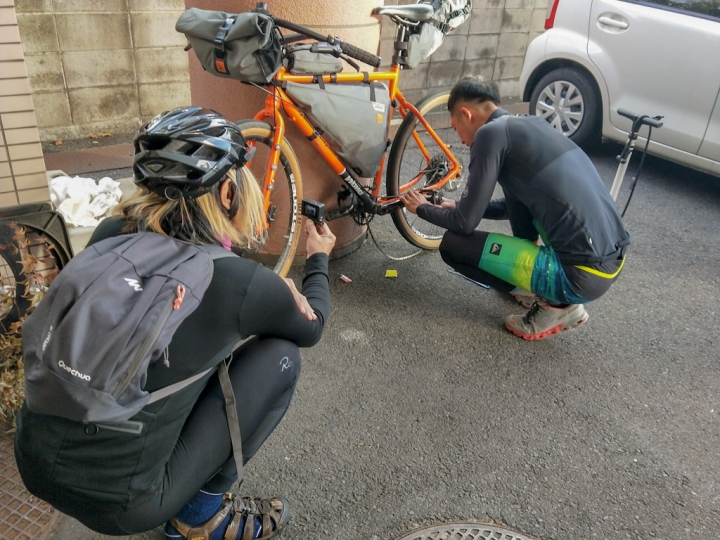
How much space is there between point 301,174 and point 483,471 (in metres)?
1.86

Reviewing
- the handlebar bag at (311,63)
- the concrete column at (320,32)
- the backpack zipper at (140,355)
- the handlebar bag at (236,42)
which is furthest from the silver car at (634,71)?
the backpack zipper at (140,355)

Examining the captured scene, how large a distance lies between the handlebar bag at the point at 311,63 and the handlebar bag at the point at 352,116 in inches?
2.7

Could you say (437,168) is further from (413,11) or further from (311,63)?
(311,63)

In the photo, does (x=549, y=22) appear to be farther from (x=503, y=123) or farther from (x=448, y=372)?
(x=448, y=372)

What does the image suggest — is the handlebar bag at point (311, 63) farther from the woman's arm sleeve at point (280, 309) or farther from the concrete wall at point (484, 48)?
the concrete wall at point (484, 48)

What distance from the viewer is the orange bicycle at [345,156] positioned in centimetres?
309

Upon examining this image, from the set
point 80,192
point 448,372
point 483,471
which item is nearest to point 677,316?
point 448,372

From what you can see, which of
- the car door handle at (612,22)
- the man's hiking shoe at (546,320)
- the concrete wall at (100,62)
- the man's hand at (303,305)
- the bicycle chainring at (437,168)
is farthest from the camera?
the car door handle at (612,22)

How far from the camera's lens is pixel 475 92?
324 cm

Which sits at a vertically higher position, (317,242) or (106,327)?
(106,327)

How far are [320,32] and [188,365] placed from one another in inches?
91.2

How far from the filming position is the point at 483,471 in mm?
2572

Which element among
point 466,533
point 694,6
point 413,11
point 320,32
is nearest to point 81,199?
point 320,32

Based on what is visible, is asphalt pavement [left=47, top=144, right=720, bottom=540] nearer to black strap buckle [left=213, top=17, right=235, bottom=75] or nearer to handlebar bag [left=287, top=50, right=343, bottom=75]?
handlebar bag [left=287, top=50, right=343, bottom=75]
